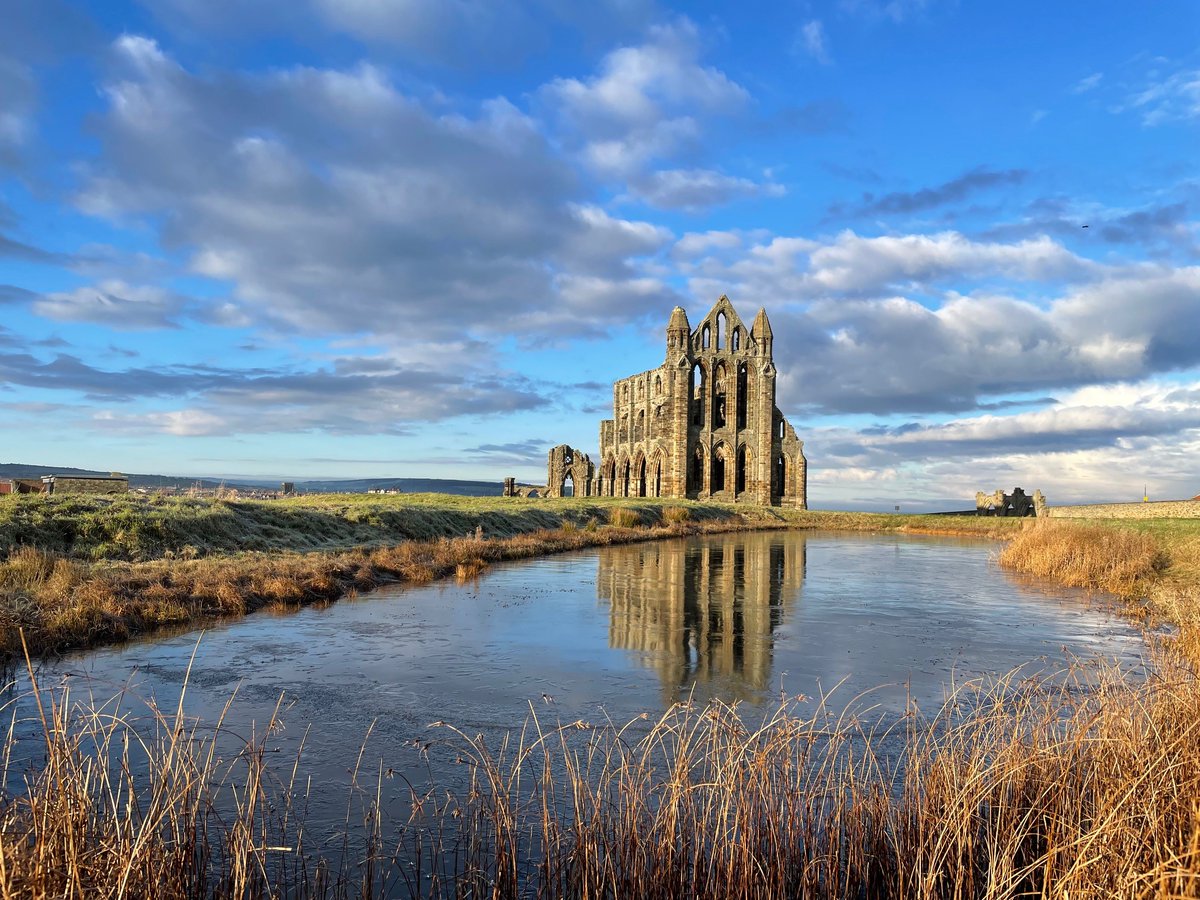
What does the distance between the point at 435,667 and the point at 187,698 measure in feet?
10.8

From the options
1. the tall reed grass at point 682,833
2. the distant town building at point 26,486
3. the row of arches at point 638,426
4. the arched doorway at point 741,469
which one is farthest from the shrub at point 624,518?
the tall reed grass at point 682,833

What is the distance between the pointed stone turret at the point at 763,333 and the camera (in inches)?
3137

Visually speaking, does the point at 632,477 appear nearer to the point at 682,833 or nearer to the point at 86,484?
the point at 86,484

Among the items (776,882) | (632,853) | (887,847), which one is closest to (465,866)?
(632,853)

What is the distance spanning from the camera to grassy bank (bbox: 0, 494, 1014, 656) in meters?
13.3

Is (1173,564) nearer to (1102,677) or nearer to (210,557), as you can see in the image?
(1102,677)

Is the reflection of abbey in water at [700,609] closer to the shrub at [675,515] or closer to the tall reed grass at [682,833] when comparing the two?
the tall reed grass at [682,833]

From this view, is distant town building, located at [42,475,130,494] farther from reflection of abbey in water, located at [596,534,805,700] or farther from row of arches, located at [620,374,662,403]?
row of arches, located at [620,374,662,403]

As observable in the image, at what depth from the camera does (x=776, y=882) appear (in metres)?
5.12

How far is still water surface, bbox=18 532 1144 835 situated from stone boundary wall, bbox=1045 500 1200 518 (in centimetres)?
2956

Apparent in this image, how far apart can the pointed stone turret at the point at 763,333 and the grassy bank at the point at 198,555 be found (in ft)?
156

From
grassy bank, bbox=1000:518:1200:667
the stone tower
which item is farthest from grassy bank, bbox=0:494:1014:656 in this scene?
the stone tower

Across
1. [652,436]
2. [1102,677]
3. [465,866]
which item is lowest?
[465,866]

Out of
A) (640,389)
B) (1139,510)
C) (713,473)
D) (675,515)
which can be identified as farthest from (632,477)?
(1139,510)
